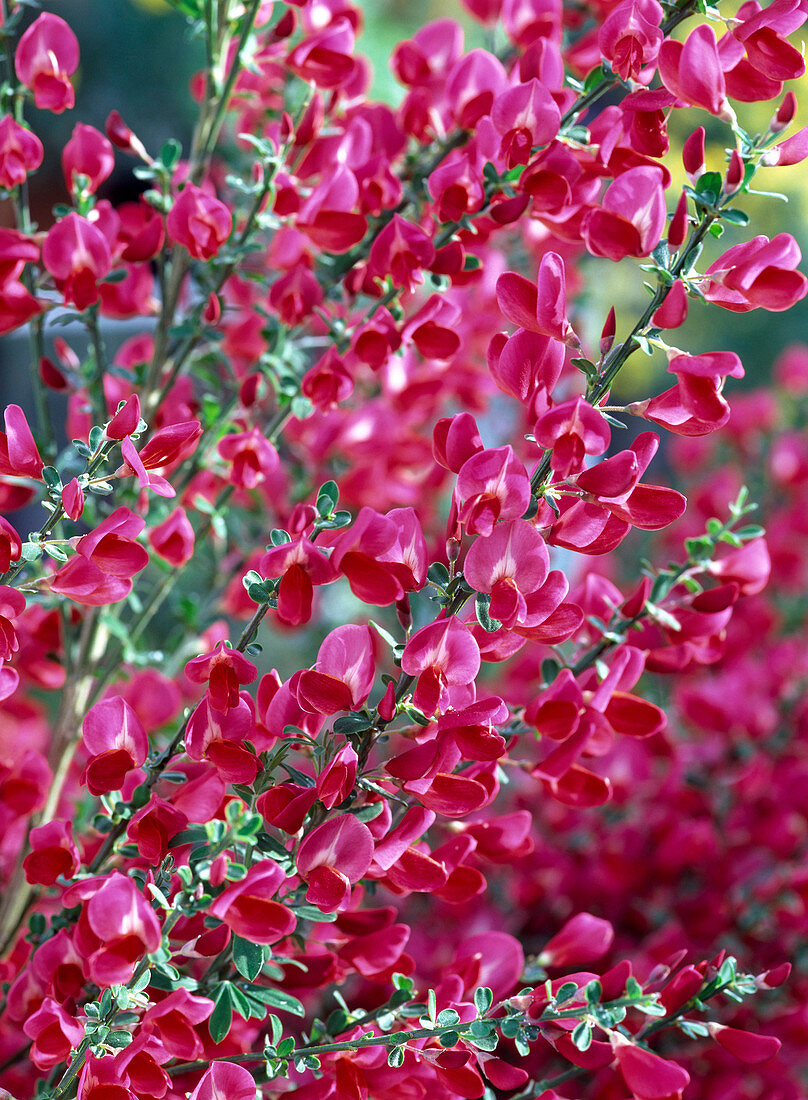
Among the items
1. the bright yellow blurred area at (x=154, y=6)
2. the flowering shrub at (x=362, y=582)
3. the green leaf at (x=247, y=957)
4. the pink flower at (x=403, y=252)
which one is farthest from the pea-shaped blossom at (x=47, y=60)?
the bright yellow blurred area at (x=154, y=6)

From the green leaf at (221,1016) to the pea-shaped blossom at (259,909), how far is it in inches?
1.6

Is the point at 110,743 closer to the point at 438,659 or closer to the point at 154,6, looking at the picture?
the point at 438,659

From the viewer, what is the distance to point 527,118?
407 mm

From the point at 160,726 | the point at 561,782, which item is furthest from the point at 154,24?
the point at 561,782

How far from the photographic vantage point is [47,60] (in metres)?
0.49

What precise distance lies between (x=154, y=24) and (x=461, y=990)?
2.78 m

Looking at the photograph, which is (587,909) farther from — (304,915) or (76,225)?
(76,225)

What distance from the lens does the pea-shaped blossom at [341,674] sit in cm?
34

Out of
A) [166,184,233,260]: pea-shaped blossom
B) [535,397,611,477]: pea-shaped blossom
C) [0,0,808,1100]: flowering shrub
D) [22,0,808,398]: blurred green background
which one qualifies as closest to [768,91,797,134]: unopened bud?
[0,0,808,1100]: flowering shrub

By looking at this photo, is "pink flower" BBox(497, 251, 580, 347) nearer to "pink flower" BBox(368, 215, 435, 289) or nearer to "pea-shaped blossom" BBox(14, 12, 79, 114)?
"pink flower" BBox(368, 215, 435, 289)

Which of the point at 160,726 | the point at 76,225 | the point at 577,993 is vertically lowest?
the point at 160,726

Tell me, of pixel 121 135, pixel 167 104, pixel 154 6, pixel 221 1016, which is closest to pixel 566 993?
pixel 221 1016

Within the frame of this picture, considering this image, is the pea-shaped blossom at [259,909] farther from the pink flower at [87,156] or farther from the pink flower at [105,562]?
the pink flower at [87,156]

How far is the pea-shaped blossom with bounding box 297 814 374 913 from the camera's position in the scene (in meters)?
0.34
